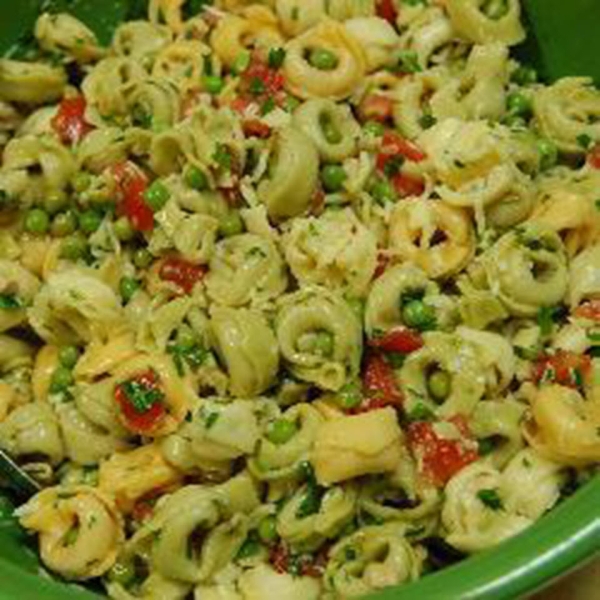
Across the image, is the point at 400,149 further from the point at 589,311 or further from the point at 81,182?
the point at 81,182

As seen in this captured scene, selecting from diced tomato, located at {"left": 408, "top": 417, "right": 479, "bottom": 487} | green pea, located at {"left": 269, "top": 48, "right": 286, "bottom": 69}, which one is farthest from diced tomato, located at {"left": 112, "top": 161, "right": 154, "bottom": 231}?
diced tomato, located at {"left": 408, "top": 417, "right": 479, "bottom": 487}

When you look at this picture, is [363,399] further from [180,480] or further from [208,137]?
[208,137]

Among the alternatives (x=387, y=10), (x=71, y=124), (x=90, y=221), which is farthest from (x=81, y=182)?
(x=387, y=10)

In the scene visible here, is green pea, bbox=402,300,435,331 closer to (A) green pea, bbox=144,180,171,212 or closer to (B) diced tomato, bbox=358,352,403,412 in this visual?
(B) diced tomato, bbox=358,352,403,412

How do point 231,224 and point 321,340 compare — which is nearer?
point 321,340

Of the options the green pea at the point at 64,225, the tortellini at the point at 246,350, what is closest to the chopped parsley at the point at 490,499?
the tortellini at the point at 246,350
